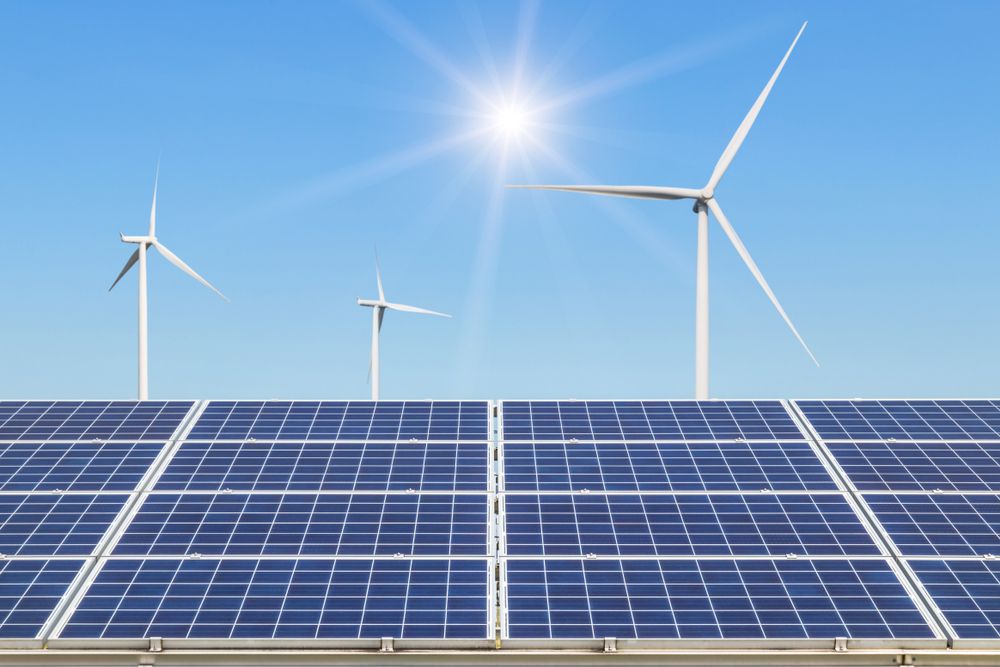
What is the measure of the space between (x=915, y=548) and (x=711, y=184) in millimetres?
19326

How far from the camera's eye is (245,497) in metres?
25.8

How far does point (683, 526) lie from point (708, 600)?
303 cm

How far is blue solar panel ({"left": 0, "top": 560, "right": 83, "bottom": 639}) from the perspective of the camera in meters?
20.8

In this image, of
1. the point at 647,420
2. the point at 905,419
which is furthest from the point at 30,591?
the point at 905,419

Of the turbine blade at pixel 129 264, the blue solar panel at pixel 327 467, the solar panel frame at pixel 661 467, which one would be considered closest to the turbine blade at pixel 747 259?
the solar panel frame at pixel 661 467

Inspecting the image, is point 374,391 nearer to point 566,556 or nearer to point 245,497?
point 245,497

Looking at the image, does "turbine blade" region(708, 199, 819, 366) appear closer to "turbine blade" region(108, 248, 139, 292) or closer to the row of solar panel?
the row of solar panel

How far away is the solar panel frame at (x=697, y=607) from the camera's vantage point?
20375 mm

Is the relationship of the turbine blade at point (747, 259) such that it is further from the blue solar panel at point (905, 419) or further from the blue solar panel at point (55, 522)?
the blue solar panel at point (55, 522)

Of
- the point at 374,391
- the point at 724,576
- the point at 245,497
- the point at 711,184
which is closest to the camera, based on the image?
the point at 724,576

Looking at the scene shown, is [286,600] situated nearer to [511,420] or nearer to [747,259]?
[511,420]

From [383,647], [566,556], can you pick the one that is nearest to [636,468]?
[566,556]

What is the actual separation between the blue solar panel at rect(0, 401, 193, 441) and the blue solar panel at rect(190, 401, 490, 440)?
1.17 m

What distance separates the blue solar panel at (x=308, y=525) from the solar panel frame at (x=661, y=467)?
7.23 feet
